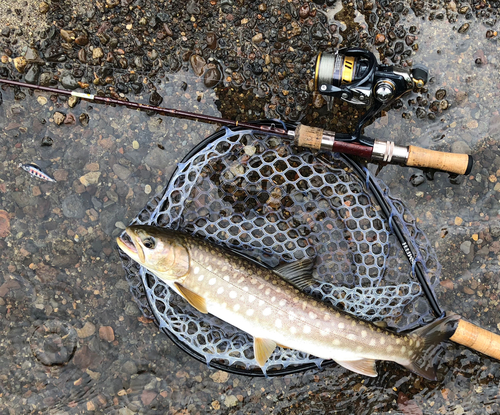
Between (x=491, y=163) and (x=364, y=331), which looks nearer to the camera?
(x=364, y=331)

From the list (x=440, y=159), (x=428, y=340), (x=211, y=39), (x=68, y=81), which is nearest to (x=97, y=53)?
(x=68, y=81)

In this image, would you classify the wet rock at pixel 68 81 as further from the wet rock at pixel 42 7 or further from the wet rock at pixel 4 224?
the wet rock at pixel 4 224

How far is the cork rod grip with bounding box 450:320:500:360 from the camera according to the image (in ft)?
9.42

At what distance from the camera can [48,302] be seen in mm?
3088

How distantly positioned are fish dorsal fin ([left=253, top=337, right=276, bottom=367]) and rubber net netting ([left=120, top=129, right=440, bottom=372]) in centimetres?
21

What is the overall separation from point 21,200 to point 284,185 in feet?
6.59

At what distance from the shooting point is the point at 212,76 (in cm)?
314

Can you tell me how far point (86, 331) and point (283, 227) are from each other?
1.70 metres

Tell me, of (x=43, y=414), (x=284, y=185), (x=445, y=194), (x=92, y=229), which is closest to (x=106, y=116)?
(x=92, y=229)

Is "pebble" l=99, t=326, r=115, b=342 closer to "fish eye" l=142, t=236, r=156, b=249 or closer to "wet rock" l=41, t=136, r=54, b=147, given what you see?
"fish eye" l=142, t=236, r=156, b=249

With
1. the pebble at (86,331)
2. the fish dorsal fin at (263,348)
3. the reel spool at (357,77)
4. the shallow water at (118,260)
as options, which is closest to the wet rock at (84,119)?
the shallow water at (118,260)

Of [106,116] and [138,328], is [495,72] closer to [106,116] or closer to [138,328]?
[106,116]

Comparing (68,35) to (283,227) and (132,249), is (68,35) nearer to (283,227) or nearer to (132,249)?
(132,249)

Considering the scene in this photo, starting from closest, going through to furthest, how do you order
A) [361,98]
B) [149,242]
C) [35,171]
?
[149,242], [361,98], [35,171]
